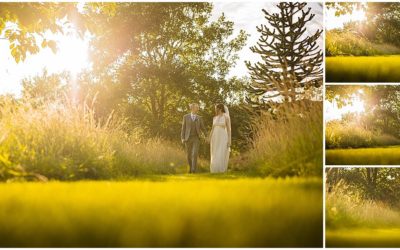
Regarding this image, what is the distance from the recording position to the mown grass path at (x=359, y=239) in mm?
4589

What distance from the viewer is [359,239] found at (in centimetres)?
461

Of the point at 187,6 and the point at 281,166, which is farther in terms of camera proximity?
the point at 187,6

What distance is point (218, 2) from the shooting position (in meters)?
5.29

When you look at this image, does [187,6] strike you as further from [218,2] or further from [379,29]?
[379,29]

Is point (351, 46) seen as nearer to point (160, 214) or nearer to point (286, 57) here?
point (286, 57)

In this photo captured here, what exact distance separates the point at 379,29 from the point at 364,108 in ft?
2.68

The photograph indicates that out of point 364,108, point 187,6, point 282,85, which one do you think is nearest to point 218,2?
point 187,6

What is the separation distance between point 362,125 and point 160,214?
216cm

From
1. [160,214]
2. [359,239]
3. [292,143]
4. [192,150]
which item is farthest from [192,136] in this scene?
[359,239]

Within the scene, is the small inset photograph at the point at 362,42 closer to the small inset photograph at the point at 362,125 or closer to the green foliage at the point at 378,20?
the green foliage at the point at 378,20

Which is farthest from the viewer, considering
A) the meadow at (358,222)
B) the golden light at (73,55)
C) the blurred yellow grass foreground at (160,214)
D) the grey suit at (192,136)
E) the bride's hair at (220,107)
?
the bride's hair at (220,107)

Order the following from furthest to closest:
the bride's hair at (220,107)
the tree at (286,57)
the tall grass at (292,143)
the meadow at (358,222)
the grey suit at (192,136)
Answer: the bride's hair at (220,107)
the grey suit at (192,136)
the tree at (286,57)
the meadow at (358,222)
the tall grass at (292,143)

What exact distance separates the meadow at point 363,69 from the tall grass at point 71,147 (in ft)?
5.94

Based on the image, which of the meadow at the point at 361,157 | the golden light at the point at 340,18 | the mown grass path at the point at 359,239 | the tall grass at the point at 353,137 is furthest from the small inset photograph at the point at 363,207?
the golden light at the point at 340,18
